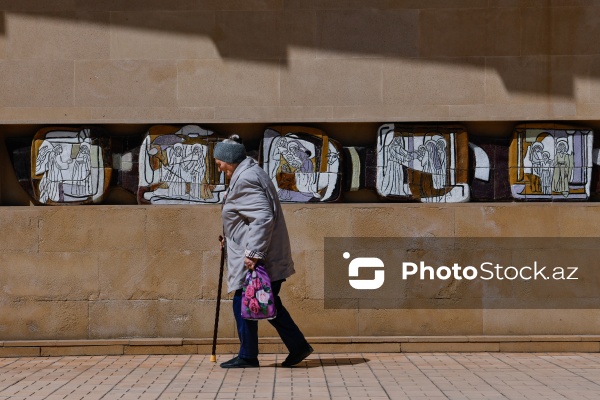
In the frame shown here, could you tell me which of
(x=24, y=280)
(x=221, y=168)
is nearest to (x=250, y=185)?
(x=221, y=168)

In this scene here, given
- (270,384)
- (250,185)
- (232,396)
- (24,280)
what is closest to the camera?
(232,396)

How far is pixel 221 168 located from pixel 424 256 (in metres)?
2.44

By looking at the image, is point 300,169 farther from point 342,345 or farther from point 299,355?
point 299,355

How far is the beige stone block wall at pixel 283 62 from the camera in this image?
1152cm

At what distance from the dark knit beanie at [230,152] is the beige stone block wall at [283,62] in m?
1.43

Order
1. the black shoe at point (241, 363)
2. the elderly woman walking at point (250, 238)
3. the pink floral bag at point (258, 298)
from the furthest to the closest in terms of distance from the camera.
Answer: the black shoe at point (241, 363) → the elderly woman walking at point (250, 238) → the pink floral bag at point (258, 298)

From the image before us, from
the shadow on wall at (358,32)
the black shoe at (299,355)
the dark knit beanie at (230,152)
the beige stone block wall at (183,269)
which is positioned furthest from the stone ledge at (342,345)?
the shadow on wall at (358,32)

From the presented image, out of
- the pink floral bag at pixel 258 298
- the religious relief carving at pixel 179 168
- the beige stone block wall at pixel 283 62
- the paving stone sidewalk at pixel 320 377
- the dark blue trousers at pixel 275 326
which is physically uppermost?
the beige stone block wall at pixel 283 62

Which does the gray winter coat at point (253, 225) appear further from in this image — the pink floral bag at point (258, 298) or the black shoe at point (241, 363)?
the black shoe at point (241, 363)

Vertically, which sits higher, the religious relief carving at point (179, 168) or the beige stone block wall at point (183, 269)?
the religious relief carving at point (179, 168)

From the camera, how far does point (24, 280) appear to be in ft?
37.6

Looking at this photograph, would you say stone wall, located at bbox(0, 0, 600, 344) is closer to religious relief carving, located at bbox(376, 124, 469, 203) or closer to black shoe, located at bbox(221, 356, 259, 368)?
religious relief carving, located at bbox(376, 124, 469, 203)

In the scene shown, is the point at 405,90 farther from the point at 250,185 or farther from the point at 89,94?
the point at 89,94

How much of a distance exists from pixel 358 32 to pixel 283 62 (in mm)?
790
